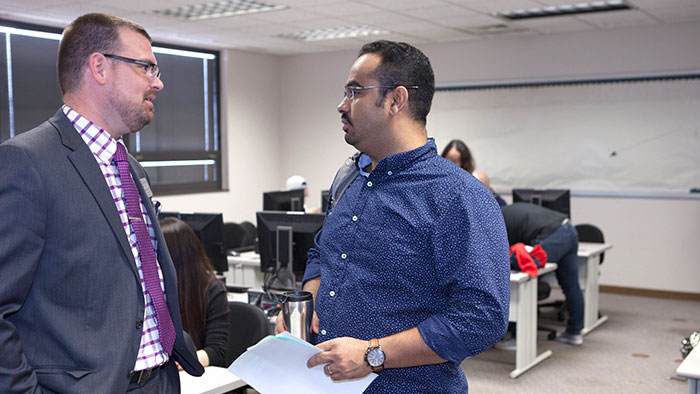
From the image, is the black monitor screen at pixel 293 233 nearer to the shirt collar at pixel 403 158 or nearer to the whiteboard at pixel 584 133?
the shirt collar at pixel 403 158

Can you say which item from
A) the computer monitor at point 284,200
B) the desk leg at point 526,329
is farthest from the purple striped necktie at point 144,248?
the computer monitor at point 284,200

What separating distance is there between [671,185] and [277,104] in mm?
5286

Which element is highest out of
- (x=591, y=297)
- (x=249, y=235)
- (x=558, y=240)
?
(x=558, y=240)

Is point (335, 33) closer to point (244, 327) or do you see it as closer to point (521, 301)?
point (521, 301)

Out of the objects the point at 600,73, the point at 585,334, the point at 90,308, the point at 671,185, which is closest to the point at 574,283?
the point at 585,334

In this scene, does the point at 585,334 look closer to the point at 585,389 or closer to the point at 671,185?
the point at 585,389

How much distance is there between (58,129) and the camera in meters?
1.43

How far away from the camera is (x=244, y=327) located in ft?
10.00

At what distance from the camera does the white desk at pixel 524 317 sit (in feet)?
15.8

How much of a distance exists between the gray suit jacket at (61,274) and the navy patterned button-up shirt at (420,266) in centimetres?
47

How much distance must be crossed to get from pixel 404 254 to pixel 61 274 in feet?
2.29

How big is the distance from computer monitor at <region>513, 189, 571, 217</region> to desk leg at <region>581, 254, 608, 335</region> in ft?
1.66

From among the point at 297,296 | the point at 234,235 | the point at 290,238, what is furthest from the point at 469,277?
the point at 234,235

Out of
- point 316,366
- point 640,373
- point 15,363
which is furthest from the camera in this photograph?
point 640,373
